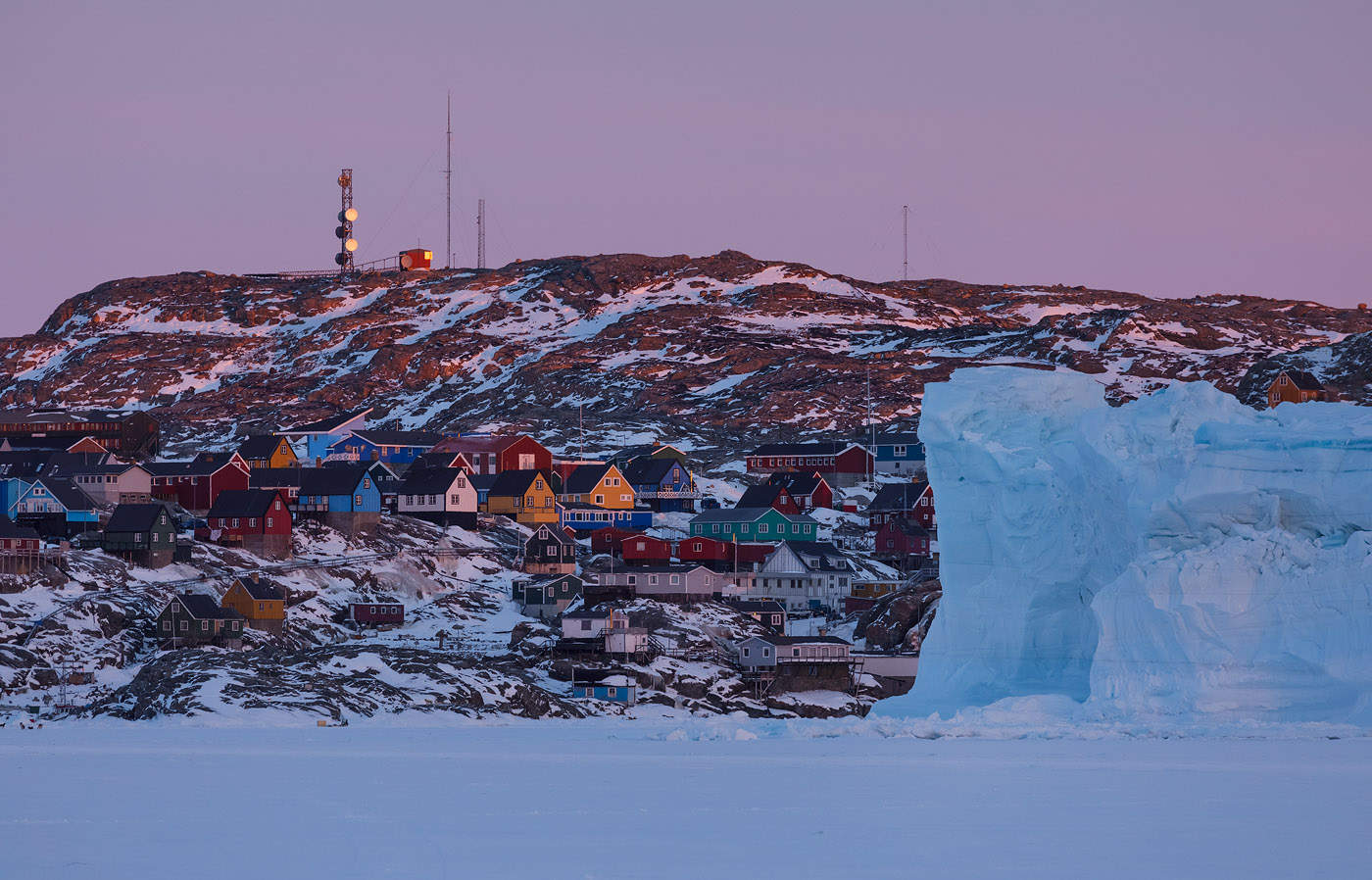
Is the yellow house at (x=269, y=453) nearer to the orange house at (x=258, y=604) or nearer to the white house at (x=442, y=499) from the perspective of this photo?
the white house at (x=442, y=499)

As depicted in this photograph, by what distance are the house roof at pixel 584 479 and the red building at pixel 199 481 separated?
14.6 meters

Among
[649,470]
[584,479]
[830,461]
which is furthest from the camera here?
[830,461]

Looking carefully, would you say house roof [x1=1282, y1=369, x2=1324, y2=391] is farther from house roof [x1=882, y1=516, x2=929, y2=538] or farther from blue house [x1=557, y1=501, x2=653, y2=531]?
blue house [x1=557, y1=501, x2=653, y2=531]

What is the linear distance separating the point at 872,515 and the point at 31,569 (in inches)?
1506

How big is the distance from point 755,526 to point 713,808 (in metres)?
53.7

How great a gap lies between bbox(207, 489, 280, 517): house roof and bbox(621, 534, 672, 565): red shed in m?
13.6

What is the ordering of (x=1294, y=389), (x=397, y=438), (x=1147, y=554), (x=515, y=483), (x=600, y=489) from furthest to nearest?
(x=397, y=438), (x=1294, y=389), (x=600, y=489), (x=515, y=483), (x=1147, y=554)

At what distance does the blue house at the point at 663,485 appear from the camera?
287ft

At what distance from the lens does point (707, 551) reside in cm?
7275

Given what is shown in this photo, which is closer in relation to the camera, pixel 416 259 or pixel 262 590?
pixel 262 590

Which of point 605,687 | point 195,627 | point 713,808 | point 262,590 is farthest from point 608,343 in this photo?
point 713,808

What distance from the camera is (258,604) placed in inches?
2319

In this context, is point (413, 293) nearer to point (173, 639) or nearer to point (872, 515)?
point (872, 515)

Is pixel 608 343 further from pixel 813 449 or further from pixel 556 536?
pixel 556 536
